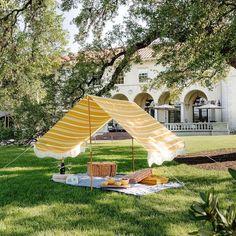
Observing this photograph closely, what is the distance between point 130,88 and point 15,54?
83.5 feet

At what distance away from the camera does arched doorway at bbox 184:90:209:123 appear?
38812 millimetres

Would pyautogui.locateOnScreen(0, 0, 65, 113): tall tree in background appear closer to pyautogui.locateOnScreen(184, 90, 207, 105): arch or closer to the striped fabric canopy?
the striped fabric canopy

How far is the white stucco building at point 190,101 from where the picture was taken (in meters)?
34.1

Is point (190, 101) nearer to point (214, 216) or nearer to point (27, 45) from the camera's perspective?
point (27, 45)

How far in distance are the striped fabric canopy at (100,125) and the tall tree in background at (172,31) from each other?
257 cm

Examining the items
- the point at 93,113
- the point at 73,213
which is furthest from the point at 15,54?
the point at 73,213

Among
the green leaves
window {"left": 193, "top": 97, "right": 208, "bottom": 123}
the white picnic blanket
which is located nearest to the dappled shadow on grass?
the white picnic blanket

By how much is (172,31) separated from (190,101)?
29989mm

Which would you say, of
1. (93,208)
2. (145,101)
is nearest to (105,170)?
(93,208)

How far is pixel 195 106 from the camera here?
39156mm

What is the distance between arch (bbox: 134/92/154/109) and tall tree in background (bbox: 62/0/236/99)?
25.4 m

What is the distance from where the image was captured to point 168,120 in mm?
40500

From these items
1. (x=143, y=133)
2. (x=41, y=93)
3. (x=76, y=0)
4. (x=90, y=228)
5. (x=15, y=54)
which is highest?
(x=76, y=0)

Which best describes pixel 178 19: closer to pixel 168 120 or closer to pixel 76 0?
pixel 76 0
